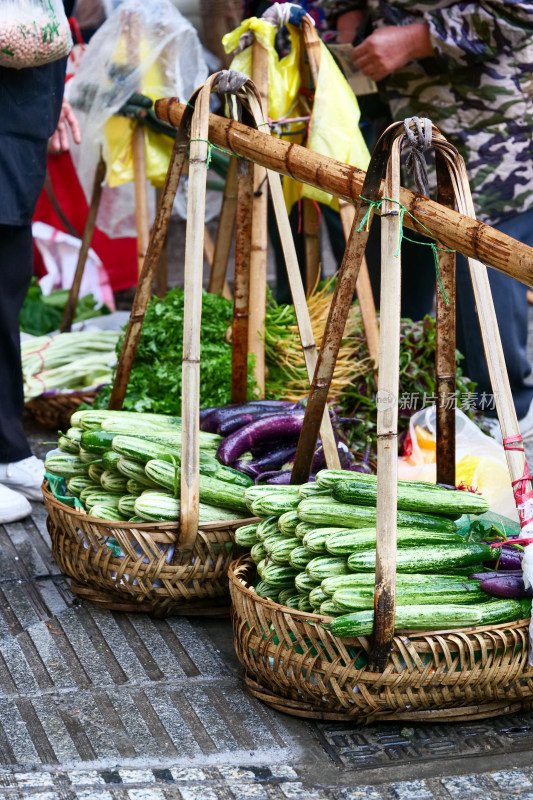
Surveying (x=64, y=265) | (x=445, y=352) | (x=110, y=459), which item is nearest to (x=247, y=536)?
(x=110, y=459)

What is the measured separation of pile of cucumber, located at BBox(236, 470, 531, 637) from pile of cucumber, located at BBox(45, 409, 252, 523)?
0.80 feet

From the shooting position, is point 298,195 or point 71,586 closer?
point 71,586

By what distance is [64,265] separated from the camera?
21.2 feet

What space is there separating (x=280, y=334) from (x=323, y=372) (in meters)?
1.46

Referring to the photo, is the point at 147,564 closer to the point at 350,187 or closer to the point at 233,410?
the point at 233,410

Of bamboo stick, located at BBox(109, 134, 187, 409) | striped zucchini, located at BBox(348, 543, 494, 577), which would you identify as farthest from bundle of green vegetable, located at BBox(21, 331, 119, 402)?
striped zucchini, located at BBox(348, 543, 494, 577)

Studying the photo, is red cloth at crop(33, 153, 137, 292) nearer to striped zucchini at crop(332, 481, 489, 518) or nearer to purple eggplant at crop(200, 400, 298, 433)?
purple eggplant at crop(200, 400, 298, 433)

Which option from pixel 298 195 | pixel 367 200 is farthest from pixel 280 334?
pixel 367 200

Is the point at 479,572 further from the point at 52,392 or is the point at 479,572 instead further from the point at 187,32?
the point at 187,32

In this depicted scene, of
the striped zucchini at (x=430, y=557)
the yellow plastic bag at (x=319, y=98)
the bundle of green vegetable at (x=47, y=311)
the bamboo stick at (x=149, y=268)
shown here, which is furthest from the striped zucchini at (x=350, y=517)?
the bundle of green vegetable at (x=47, y=311)

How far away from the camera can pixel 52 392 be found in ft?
14.8

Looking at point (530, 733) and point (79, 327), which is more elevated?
point (79, 327)

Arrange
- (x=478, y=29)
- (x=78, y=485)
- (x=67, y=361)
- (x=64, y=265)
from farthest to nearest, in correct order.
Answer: (x=64, y=265), (x=67, y=361), (x=478, y=29), (x=78, y=485)

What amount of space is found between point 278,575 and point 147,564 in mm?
489
